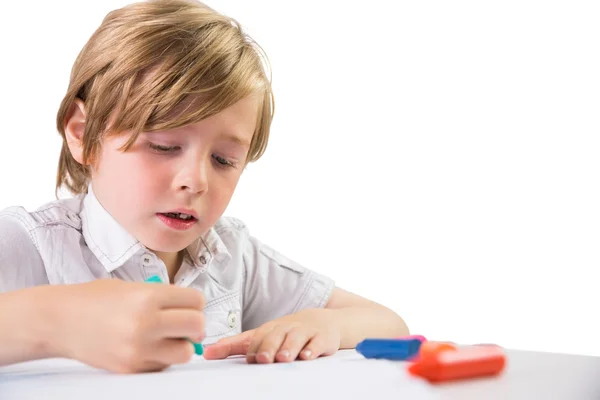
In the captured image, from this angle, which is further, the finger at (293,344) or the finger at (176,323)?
the finger at (293,344)

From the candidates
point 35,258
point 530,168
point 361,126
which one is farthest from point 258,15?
point 35,258

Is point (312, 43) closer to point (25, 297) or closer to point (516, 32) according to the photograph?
point (516, 32)

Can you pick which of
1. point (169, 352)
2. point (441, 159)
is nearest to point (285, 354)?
point (169, 352)

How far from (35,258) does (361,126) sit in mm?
1102

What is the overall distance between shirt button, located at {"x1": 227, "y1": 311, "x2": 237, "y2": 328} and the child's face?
7.9 inches

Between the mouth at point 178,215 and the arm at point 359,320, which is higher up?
the mouth at point 178,215

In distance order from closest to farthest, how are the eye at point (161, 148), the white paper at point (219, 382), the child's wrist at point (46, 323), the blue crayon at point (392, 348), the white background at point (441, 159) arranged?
1. the white paper at point (219, 382)
2. the child's wrist at point (46, 323)
3. the blue crayon at point (392, 348)
4. the eye at point (161, 148)
5. the white background at point (441, 159)

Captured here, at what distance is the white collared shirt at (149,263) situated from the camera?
3.28 feet

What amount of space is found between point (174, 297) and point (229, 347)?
0.27 m

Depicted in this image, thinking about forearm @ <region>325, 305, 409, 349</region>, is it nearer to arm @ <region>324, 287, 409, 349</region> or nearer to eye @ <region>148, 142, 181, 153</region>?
arm @ <region>324, 287, 409, 349</region>

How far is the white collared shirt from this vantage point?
100 centimetres

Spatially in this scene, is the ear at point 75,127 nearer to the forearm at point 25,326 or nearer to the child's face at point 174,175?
the child's face at point 174,175

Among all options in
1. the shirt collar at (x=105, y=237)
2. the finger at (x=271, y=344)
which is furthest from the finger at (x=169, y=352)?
the shirt collar at (x=105, y=237)

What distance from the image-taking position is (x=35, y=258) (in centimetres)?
100
